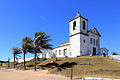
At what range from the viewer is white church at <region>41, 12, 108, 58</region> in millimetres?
25797

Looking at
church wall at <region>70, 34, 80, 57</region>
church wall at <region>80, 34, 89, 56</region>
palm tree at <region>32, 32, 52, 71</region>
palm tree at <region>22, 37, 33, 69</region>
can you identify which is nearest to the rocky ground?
palm tree at <region>32, 32, 52, 71</region>

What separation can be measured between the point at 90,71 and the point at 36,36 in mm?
11916

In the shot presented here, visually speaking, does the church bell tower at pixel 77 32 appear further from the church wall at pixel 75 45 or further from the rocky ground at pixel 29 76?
the rocky ground at pixel 29 76

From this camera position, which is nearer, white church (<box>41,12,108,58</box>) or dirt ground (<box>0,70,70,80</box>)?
dirt ground (<box>0,70,70,80</box>)

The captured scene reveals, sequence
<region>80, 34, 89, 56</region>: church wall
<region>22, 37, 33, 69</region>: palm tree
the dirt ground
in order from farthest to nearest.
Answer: <region>80, 34, 89, 56</region>: church wall < <region>22, 37, 33, 69</region>: palm tree < the dirt ground

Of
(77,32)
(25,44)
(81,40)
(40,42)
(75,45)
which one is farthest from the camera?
(77,32)

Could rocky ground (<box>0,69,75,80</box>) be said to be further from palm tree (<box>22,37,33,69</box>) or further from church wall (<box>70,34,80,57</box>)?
church wall (<box>70,34,80,57</box>)

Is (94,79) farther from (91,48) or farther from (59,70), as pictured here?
(91,48)

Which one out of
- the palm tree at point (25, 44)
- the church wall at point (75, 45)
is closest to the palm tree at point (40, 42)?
the palm tree at point (25, 44)

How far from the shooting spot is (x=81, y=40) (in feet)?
84.4

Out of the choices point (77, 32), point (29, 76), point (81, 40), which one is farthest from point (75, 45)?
point (29, 76)

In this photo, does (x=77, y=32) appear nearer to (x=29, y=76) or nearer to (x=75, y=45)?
(x=75, y=45)

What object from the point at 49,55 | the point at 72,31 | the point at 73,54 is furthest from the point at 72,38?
the point at 49,55

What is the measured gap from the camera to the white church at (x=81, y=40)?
25797 mm
